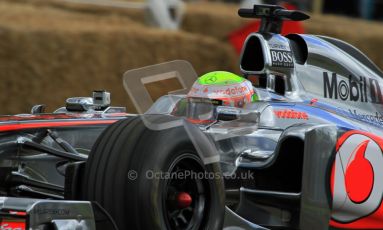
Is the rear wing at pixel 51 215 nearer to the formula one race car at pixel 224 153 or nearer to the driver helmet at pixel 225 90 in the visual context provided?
the formula one race car at pixel 224 153

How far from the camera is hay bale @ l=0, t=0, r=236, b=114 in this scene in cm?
1005

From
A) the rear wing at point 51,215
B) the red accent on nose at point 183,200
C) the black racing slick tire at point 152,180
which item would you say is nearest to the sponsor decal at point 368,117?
the black racing slick tire at point 152,180

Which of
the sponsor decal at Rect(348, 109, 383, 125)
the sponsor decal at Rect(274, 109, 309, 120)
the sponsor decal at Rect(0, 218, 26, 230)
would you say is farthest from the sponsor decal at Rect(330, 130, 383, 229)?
the sponsor decal at Rect(0, 218, 26, 230)

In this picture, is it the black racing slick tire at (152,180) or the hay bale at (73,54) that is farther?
the hay bale at (73,54)

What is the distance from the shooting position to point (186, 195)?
4.58 metres

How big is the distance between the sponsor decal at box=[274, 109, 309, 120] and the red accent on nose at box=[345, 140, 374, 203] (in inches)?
22.2

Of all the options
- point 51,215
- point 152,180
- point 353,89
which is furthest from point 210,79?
point 51,215

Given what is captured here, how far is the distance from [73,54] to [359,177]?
5801 millimetres

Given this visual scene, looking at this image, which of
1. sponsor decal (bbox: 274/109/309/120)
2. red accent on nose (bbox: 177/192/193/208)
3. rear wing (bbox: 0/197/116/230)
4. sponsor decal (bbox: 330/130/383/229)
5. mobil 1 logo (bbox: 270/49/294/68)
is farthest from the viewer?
mobil 1 logo (bbox: 270/49/294/68)

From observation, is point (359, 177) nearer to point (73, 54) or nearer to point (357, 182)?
point (357, 182)

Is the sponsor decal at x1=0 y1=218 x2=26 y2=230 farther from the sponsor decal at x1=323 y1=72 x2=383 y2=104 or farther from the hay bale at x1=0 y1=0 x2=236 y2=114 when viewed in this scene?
the hay bale at x1=0 y1=0 x2=236 y2=114

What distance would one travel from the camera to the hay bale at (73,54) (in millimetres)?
10047

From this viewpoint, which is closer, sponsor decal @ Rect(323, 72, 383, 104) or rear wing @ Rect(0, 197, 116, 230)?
rear wing @ Rect(0, 197, 116, 230)

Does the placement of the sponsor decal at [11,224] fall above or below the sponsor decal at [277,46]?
below
